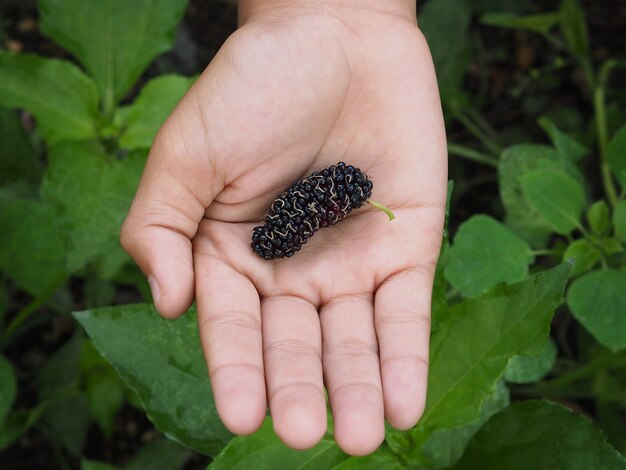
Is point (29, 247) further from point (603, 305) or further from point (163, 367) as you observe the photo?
point (603, 305)

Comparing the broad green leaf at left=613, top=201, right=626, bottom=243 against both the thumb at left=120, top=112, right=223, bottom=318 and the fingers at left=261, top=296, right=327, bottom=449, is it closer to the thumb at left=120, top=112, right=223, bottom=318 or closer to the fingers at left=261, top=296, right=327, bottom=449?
the fingers at left=261, top=296, right=327, bottom=449

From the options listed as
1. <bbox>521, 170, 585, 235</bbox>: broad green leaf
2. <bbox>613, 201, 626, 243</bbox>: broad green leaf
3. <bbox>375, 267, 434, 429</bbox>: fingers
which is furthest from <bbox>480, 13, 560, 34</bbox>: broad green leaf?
<bbox>375, 267, 434, 429</bbox>: fingers

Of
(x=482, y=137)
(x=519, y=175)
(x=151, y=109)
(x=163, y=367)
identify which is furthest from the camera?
(x=482, y=137)

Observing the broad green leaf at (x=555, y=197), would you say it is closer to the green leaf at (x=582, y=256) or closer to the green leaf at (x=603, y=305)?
the green leaf at (x=582, y=256)

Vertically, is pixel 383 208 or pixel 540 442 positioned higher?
pixel 383 208

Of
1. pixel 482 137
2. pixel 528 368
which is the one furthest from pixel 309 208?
pixel 482 137
